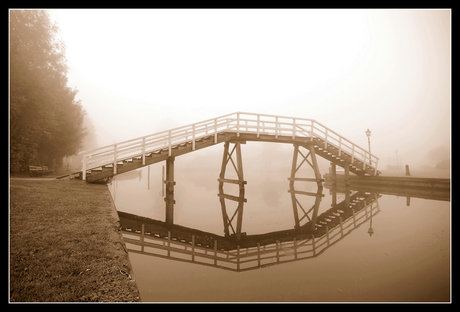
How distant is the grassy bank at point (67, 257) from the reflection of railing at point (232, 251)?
911mm

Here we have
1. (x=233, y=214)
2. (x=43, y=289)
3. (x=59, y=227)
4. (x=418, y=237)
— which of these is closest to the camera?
(x=43, y=289)

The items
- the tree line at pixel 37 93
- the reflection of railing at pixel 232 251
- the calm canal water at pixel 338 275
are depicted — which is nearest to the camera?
the calm canal water at pixel 338 275

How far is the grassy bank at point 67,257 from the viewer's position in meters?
2.68

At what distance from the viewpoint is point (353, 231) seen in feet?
23.5

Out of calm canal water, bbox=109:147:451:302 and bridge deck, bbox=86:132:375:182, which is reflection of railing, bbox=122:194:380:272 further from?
bridge deck, bbox=86:132:375:182

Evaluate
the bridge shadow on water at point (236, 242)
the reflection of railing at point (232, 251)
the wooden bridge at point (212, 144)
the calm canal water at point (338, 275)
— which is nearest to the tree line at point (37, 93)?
the wooden bridge at point (212, 144)

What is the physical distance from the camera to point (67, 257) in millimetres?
3523

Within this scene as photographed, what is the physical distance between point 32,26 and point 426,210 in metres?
30.0

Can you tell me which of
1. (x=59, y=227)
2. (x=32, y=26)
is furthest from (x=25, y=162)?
(x=59, y=227)

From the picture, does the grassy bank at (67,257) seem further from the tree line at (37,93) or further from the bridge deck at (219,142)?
the tree line at (37,93)

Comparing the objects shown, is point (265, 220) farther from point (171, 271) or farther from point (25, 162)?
point (25, 162)

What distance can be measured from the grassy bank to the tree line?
13674 millimetres

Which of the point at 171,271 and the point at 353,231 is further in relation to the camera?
the point at 353,231

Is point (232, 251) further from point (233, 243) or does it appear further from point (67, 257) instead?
Answer: point (67, 257)
